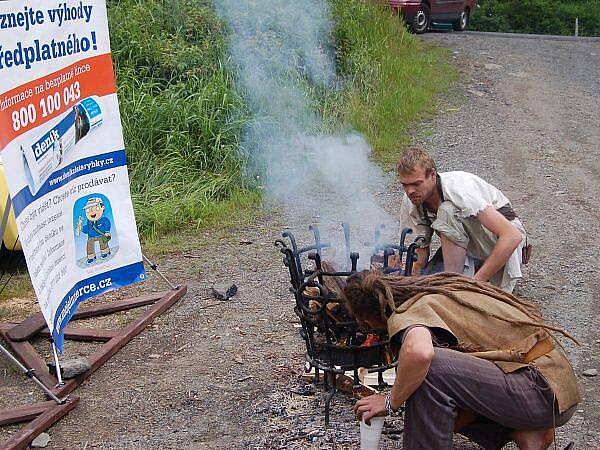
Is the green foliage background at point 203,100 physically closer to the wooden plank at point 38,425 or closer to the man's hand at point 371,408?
the wooden plank at point 38,425

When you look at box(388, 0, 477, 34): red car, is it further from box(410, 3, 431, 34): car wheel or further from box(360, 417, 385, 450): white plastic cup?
→ box(360, 417, 385, 450): white plastic cup

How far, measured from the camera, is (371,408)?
333 centimetres

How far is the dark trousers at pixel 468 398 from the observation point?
3127 millimetres

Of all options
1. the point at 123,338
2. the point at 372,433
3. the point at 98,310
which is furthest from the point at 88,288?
the point at 372,433

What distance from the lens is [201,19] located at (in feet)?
31.2

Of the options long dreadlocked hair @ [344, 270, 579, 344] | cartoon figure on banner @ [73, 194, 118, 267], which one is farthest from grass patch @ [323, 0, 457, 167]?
long dreadlocked hair @ [344, 270, 579, 344]

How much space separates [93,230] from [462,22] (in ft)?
46.4

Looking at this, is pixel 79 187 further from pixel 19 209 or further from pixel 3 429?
pixel 3 429

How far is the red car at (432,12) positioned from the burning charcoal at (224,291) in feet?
29.4

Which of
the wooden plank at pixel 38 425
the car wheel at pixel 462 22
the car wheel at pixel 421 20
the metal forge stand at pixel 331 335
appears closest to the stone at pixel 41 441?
the wooden plank at pixel 38 425

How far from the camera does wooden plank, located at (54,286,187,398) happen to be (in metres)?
4.46

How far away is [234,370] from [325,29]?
633 centimetres

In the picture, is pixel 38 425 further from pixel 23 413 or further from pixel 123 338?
pixel 123 338

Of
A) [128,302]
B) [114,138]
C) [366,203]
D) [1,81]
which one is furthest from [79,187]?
[366,203]
